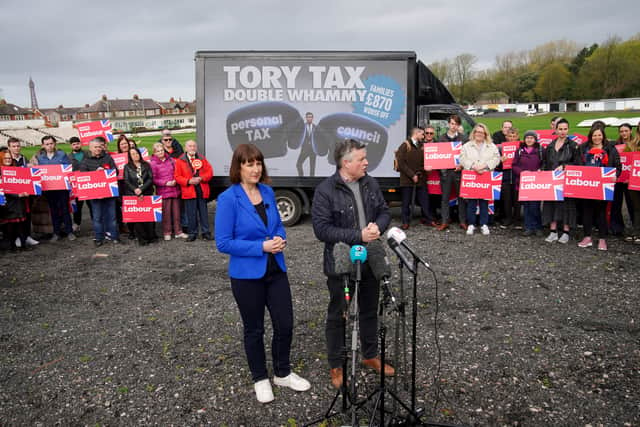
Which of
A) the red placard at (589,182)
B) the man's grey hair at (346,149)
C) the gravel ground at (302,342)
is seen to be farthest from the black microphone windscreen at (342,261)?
the red placard at (589,182)

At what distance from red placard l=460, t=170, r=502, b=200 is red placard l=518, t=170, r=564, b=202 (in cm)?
51

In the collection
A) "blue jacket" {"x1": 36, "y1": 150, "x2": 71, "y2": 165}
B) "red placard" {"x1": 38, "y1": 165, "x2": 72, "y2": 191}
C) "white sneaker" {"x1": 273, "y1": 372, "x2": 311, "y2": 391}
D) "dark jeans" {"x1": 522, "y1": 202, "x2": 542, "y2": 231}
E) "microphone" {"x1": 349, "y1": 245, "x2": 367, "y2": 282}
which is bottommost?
"white sneaker" {"x1": 273, "y1": 372, "x2": 311, "y2": 391}

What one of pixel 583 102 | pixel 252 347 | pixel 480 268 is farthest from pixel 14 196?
pixel 583 102

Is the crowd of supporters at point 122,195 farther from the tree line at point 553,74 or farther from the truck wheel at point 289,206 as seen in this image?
the tree line at point 553,74

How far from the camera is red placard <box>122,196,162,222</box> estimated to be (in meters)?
8.76

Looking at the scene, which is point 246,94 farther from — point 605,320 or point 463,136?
point 605,320

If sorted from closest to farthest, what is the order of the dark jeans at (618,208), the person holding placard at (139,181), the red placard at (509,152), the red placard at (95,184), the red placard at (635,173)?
the red placard at (635,173) < the dark jeans at (618,208) < the red placard at (95,184) < the person holding placard at (139,181) < the red placard at (509,152)

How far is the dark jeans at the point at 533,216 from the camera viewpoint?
27.7 ft

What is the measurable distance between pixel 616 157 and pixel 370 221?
588cm

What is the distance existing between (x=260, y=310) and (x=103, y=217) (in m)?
6.60

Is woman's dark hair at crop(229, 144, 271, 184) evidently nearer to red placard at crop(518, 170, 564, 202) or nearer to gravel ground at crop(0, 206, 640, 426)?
gravel ground at crop(0, 206, 640, 426)

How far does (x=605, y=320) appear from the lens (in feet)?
16.4

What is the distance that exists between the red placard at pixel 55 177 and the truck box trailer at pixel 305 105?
266cm

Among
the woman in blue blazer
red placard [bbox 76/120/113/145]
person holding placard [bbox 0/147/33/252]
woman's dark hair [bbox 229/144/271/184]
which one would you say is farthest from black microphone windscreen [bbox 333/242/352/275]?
red placard [bbox 76/120/113/145]
